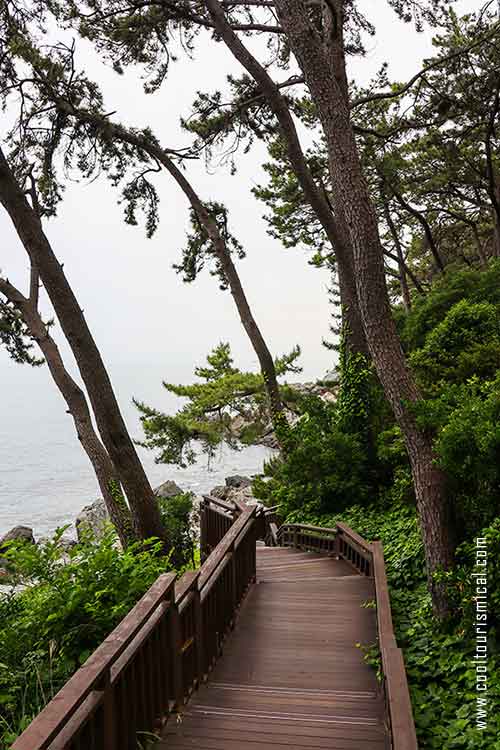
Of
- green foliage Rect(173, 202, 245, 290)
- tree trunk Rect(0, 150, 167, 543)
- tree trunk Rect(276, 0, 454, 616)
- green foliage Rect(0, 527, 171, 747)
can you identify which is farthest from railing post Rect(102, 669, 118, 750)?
green foliage Rect(173, 202, 245, 290)

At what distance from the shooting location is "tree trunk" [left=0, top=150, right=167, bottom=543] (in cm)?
834

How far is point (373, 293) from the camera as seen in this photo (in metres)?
5.64

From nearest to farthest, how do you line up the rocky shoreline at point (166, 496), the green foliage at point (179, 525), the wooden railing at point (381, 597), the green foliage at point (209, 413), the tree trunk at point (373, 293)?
the wooden railing at point (381, 597), the tree trunk at point (373, 293), the green foliage at point (179, 525), the green foliage at point (209, 413), the rocky shoreline at point (166, 496)

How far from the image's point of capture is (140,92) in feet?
39.1

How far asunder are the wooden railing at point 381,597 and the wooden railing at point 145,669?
4.19 ft

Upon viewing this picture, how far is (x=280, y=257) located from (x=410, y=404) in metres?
17.5

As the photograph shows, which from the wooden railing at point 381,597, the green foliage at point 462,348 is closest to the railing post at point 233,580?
the wooden railing at point 381,597

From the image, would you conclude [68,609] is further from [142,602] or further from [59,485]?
[59,485]

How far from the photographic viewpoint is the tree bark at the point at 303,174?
33.4ft

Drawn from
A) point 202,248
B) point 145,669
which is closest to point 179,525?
point 202,248

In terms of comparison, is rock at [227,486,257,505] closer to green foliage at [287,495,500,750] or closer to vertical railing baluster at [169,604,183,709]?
green foliage at [287,495,500,750]

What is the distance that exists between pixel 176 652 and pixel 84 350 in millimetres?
5726

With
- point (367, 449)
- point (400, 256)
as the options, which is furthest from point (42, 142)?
point (400, 256)

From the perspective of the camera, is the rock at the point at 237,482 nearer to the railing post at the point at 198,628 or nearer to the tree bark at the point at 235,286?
the tree bark at the point at 235,286
